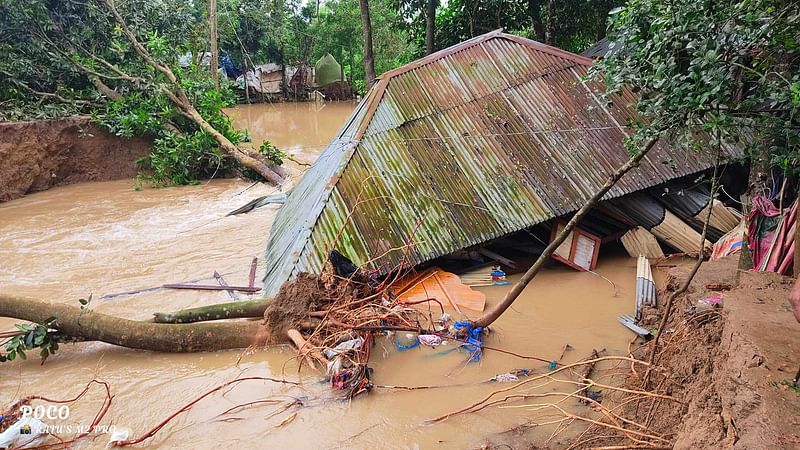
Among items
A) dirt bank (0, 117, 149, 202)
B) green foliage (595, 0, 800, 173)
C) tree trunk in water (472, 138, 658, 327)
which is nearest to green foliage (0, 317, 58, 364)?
tree trunk in water (472, 138, 658, 327)

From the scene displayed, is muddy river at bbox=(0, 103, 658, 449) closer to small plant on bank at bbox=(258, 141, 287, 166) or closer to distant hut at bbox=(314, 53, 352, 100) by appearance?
small plant on bank at bbox=(258, 141, 287, 166)

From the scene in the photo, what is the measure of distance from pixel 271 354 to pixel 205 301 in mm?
1929

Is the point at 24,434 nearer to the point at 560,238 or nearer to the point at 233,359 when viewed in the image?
the point at 233,359

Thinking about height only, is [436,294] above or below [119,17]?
below

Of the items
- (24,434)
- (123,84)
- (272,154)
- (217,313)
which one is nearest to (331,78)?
(123,84)

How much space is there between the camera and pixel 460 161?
26.6ft

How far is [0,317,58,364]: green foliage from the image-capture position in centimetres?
565

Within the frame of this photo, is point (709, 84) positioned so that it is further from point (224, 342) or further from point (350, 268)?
point (224, 342)

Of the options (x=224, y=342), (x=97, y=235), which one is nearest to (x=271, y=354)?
(x=224, y=342)

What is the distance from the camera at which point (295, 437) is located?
15.5ft

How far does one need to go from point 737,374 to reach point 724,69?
2118 mm

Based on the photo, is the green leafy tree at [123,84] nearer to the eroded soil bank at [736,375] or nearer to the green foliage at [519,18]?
the green foliage at [519,18]

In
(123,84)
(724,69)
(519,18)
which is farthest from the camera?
(519,18)

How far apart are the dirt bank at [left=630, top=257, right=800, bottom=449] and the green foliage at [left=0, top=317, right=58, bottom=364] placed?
579cm
